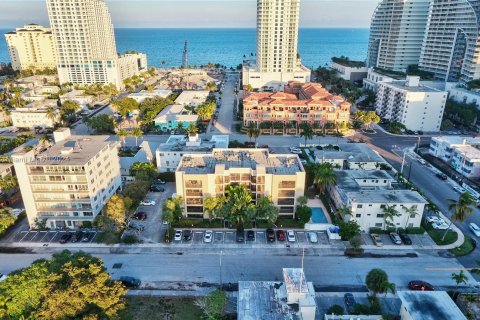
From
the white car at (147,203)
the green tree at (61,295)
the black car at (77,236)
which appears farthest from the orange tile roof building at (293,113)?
the green tree at (61,295)

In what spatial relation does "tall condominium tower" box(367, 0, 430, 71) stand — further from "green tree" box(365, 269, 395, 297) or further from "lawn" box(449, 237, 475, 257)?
"green tree" box(365, 269, 395, 297)

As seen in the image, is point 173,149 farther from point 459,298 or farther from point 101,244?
point 459,298

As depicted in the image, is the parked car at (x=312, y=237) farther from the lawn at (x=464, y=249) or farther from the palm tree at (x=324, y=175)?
the lawn at (x=464, y=249)

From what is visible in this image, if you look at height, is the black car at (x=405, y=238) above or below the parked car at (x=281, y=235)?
below

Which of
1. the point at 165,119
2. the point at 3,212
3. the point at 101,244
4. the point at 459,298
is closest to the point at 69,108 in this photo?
the point at 165,119

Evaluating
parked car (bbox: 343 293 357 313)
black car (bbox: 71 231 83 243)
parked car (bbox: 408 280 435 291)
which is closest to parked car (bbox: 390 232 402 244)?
parked car (bbox: 408 280 435 291)

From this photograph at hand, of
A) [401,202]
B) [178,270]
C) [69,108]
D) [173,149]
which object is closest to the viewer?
[178,270]
